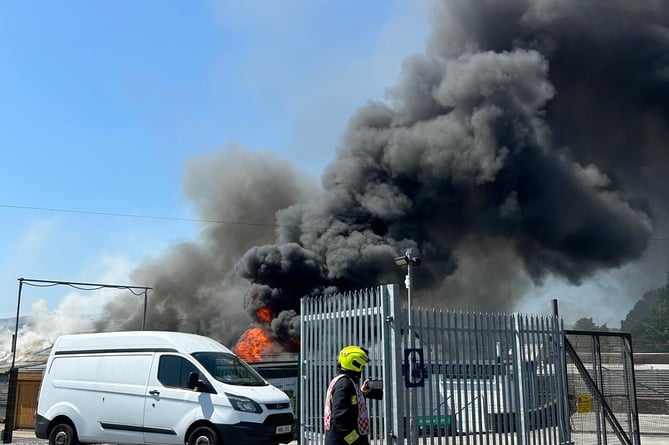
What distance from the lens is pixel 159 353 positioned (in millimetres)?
9539

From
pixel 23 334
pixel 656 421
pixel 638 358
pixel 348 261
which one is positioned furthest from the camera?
pixel 23 334

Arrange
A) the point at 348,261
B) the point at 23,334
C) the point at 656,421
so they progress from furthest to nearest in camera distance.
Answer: the point at 23,334, the point at 348,261, the point at 656,421

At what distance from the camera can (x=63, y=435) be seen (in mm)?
9922

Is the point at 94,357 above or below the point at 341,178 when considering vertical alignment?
below

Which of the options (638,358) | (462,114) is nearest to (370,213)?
(462,114)

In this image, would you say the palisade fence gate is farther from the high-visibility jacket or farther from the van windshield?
the high-visibility jacket

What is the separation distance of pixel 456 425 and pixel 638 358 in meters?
33.7

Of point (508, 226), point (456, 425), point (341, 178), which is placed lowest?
point (456, 425)

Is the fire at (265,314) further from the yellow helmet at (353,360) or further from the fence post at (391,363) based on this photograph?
the yellow helmet at (353,360)

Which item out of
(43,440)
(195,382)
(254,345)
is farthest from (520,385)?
(254,345)

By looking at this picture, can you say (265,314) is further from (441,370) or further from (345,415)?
(345,415)

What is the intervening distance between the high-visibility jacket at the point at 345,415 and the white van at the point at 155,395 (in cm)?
414

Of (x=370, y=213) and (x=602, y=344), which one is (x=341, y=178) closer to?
(x=370, y=213)

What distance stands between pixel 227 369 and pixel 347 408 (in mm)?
5258
